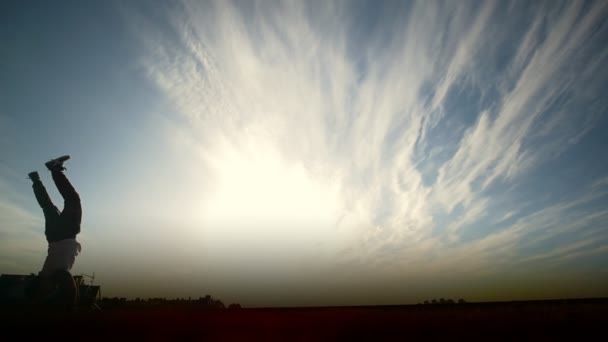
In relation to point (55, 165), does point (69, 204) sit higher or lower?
lower

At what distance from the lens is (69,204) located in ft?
82.6

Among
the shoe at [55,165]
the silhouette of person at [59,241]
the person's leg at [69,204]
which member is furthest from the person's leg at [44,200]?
Result: the shoe at [55,165]

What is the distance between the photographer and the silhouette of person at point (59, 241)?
2272 cm

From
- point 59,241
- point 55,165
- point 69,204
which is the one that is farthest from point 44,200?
point 59,241

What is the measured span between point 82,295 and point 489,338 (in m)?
37.9

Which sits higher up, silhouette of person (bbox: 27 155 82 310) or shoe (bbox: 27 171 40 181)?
shoe (bbox: 27 171 40 181)

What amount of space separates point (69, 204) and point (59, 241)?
3180mm

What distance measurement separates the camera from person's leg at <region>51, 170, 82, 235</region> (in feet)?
81.4

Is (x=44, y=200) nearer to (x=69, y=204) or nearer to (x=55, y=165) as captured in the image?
(x=69, y=204)

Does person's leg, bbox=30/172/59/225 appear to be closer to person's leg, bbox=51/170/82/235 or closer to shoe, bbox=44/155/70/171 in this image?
person's leg, bbox=51/170/82/235

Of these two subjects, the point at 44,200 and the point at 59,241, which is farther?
the point at 44,200

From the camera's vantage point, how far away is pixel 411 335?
25.6 ft

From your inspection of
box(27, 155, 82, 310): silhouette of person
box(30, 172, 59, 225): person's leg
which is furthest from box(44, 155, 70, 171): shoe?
box(30, 172, 59, 225): person's leg

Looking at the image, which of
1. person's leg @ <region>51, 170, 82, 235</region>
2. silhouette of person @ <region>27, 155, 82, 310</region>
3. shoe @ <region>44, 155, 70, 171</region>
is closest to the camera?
silhouette of person @ <region>27, 155, 82, 310</region>
